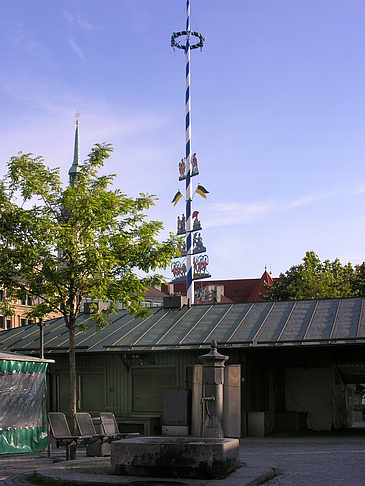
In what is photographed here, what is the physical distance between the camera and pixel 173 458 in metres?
9.99

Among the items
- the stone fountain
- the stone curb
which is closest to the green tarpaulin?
the stone curb

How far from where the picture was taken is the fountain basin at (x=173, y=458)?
9.87 meters

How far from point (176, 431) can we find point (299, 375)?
5576 millimetres

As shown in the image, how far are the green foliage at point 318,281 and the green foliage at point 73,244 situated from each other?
29657 mm

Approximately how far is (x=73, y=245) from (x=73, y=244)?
0.14 ft

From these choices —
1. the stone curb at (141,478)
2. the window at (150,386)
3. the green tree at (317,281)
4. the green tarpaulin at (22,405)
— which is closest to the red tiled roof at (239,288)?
the green tree at (317,281)

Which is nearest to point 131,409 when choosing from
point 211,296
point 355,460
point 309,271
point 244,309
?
point 244,309

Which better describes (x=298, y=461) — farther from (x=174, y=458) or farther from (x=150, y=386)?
(x=150, y=386)

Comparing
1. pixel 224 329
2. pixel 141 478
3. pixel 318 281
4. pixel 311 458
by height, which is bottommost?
pixel 311 458

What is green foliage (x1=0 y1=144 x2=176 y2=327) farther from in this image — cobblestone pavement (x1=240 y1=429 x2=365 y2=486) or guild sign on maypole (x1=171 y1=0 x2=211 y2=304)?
guild sign on maypole (x1=171 y1=0 x2=211 y2=304)

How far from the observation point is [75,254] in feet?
58.2

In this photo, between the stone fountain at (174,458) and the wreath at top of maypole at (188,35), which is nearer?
the stone fountain at (174,458)

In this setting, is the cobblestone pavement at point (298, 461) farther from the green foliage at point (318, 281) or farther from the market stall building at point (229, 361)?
the green foliage at point (318, 281)

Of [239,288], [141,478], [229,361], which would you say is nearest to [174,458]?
[141,478]
